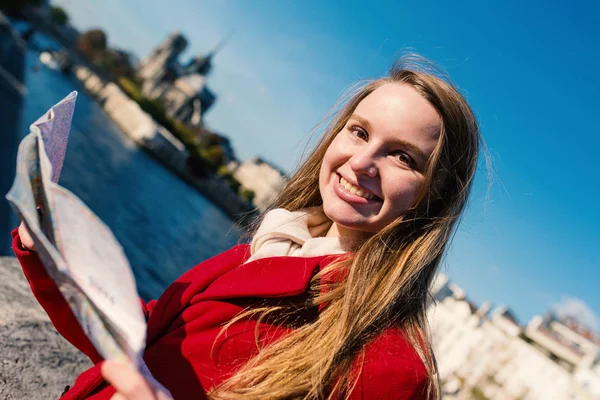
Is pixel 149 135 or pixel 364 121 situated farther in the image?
pixel 149 135

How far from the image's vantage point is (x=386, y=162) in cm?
158

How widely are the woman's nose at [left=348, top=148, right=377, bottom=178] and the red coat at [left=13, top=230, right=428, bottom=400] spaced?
32 centimetres

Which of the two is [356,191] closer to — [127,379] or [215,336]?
[215,336]

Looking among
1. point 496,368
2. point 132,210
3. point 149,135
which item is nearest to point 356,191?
point 496,368

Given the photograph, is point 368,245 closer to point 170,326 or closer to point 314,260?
point 314,260

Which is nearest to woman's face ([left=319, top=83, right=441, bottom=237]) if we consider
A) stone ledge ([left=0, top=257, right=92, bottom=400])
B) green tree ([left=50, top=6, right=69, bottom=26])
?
stone ledge ([left=0, top=257, right=92, bottom=400])

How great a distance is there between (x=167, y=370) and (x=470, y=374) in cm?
1439

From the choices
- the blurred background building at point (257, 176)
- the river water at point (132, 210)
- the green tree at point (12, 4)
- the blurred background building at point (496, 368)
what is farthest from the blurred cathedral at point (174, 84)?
the blurred background building at point (496, 368)

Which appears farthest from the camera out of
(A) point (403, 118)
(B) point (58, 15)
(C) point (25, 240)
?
(B) point (58, 15)

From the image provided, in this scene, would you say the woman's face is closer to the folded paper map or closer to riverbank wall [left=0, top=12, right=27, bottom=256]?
the folded paper map

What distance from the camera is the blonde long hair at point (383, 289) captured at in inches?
50.0

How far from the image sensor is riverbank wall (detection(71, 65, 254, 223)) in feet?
130

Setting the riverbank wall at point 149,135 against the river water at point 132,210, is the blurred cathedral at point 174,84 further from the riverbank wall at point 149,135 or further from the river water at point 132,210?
the river water at point 132,210

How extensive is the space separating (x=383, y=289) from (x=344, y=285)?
5.1 inches
